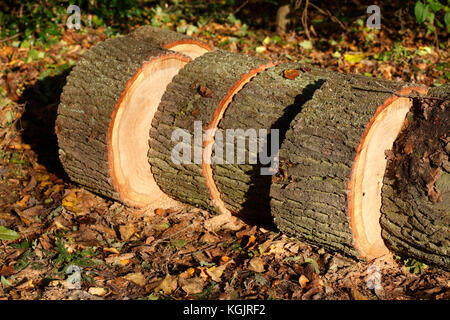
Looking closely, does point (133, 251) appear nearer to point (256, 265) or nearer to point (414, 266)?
point (256, 265)

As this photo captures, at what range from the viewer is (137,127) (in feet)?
13.7

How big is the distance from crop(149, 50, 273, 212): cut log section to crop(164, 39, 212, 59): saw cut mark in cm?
35

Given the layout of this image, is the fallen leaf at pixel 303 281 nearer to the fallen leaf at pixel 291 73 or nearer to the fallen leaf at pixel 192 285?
the fallen leaf at pixel 192 285

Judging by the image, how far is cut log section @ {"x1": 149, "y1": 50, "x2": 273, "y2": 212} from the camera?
3.89 m

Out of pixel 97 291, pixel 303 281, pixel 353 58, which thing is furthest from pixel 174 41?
pixel 353 58

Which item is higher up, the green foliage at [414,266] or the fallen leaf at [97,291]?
the green foliage at [414,266]

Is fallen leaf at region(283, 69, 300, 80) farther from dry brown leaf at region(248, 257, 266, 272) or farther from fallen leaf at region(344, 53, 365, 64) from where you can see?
fallen leaf at region(344, 53, 365, 64)

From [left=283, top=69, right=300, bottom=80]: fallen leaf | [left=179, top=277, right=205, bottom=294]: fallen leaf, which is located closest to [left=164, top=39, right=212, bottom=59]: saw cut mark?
[left=283, top=69, right=300, bottom=80]: fallen leaf

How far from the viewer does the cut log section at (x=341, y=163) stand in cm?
325

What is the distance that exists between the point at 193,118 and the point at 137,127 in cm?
53

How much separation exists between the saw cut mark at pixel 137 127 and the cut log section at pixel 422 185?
184 centimetres

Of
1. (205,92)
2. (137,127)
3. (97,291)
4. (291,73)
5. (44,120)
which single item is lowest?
(97,291)

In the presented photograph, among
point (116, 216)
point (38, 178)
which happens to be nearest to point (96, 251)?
point (116, 216)

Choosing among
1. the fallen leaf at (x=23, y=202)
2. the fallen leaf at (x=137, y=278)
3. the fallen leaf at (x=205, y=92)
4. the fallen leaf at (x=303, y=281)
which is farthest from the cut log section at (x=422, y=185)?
the fallen leaf at (x=23, y=202)
